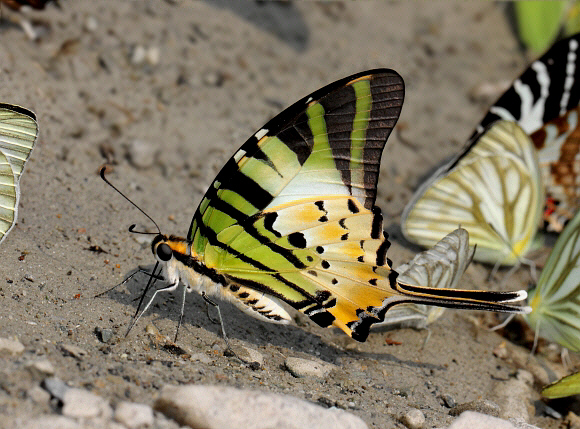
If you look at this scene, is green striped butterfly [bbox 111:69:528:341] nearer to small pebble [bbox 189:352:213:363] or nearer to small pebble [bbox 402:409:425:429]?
small pebble [bbox 189:352:213:363]

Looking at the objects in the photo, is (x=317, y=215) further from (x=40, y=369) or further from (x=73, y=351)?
(x=40, y=369)

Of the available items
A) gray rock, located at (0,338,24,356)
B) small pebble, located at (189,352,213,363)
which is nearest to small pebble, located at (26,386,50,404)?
gray rock, located at (0,338,24,356)

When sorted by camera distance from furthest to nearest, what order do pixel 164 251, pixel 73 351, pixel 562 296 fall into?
pixel 562 296 → pixel 164 251 → pixel 73 351

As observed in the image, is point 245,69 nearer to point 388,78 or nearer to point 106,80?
point 106,80

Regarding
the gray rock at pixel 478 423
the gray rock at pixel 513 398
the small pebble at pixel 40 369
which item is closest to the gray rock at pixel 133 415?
the small pebble at pixel 40 369

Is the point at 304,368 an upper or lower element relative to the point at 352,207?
lower

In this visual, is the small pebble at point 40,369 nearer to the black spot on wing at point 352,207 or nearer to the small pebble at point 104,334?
the small pebble at point 104,334

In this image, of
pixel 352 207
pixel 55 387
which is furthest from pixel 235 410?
pixel 352 207
